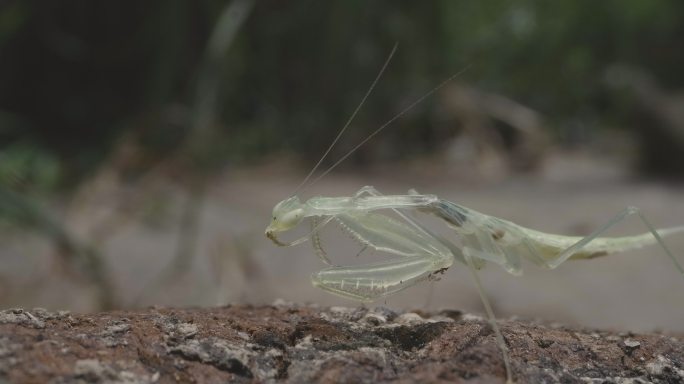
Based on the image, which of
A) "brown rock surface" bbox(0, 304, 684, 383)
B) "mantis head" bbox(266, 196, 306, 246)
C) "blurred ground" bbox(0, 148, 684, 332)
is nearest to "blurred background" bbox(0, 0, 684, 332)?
"blurred ground" bbox(0, 148, 684, 332)

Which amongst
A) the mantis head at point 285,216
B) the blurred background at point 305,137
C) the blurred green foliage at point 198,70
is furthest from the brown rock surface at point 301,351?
the blurred green foliage at point 198,70

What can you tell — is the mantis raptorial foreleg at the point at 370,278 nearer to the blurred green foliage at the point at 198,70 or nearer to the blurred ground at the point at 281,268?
the blurred ground at the point at 281,268

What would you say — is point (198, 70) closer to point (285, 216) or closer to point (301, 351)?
point (285, 216)

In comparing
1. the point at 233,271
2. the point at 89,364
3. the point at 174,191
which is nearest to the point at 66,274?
the point at 233,271

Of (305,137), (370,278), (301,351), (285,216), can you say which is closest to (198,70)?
(305,137)

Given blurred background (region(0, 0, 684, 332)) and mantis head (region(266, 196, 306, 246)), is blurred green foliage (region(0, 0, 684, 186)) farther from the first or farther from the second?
mantis head (region(266, 196, 306, 246))

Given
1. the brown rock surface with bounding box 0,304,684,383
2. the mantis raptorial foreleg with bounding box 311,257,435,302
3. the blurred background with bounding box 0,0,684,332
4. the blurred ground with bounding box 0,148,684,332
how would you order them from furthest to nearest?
the blurred background with bounding box 0,0,684,332 < the blurred ground with bounding box 0,148,684,332 < the mantis raptorial foreleg with bounding box 311,257,435,302 < the brown rock surface with bounding box 0,304,684,383

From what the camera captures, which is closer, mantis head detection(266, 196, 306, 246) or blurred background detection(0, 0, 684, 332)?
mantis head detection(266, 196, 306, 246)
